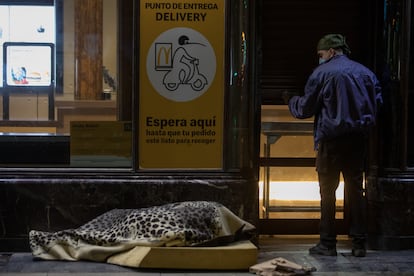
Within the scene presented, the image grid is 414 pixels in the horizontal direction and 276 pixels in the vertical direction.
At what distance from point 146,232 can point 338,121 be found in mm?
1870

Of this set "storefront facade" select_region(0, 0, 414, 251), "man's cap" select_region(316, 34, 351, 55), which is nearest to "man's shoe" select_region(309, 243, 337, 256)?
"storefront facade" select_region(0, 0, 414, 251)

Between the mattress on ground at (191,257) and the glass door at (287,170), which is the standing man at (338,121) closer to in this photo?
the glass door at (287,170)

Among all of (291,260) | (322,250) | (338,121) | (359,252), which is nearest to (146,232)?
(291,260)

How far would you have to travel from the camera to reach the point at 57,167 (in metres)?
5.94

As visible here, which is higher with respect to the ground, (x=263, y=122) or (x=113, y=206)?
(x=263, y=122)

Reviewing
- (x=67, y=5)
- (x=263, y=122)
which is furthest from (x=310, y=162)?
(x=67, y=5)

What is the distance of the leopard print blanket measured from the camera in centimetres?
519

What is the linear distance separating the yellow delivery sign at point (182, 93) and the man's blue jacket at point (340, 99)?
86 cm

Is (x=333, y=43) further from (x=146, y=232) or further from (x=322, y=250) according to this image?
(x=146, y=232)

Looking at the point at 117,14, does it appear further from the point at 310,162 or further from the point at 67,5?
the point at 310,162

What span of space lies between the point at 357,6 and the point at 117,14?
7.76 ft

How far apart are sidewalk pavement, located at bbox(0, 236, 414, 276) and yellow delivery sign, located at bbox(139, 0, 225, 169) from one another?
41.6 inches

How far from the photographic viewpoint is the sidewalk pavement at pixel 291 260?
5147 mm

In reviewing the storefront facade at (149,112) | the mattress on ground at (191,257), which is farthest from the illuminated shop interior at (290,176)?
the mattress on ground at (191,257)
